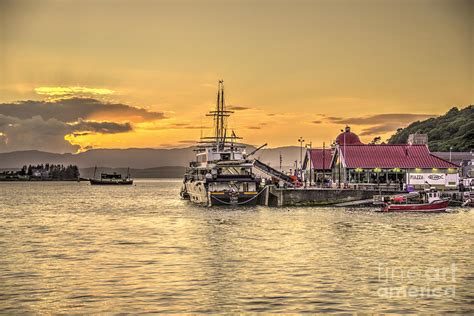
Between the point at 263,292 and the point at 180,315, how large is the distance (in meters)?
5.22

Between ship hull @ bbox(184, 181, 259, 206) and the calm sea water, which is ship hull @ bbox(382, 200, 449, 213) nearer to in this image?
the calm sea water

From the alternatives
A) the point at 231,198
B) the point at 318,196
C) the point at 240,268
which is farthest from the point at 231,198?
the point at 240,268

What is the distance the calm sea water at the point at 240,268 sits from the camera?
Answer: 2784 cm

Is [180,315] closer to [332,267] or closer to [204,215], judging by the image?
[332,267]

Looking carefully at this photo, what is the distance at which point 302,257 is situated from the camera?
134ft

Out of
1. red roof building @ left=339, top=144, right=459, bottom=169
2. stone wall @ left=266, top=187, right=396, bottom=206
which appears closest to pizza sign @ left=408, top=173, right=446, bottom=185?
red roof building @ left=339, top=144, right=459, bottom=169

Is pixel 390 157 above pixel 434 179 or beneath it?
above

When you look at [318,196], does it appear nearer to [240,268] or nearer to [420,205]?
[420,205]

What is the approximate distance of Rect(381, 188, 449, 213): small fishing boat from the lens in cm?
8625

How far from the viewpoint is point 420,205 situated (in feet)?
285

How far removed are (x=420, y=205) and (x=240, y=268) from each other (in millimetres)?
55296

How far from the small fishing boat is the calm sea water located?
19053 millimetres

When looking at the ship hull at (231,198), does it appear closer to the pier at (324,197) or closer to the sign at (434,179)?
the pier at (324,197)

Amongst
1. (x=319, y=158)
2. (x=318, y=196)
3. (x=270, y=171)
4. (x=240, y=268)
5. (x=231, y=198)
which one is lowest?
(x=240, y=268)
